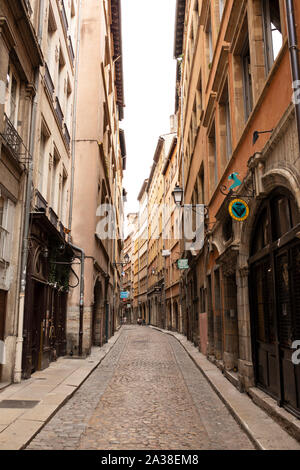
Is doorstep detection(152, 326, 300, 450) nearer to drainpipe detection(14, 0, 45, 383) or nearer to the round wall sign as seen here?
the round wall sign

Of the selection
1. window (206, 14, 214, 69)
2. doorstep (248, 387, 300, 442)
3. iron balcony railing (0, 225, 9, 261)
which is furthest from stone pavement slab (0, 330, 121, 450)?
window (206, 14, 214, 69)

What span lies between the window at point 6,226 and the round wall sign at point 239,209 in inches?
184

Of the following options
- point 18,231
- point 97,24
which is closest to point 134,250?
point 97,24

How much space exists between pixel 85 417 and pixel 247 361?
3603mm

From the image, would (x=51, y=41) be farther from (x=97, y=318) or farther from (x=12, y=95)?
(x=97, y=318)

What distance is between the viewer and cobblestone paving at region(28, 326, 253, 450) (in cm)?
566

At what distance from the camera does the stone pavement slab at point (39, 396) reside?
18.6 ft

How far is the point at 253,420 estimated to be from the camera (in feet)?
21.3

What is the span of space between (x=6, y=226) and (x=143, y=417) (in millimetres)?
4889

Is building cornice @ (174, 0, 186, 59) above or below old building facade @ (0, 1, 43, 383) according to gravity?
above

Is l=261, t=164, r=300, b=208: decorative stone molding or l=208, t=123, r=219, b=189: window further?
l=208, t=123, r=219, b=189: window

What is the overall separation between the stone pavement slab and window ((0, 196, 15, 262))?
9.02 feet

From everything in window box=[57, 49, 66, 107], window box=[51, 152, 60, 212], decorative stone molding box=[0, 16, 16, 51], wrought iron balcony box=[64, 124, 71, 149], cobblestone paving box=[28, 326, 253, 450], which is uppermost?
window box=[57, 49, 66, 107]

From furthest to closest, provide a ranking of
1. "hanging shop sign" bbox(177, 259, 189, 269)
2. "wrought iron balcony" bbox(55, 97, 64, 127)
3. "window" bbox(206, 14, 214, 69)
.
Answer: "hanging shop sign" bbox(177, 259, 189, 269)
"window" bbox(206, 14, 214, 69)
"wrought iron balcony" bbox(55, 97, 64, 127)
